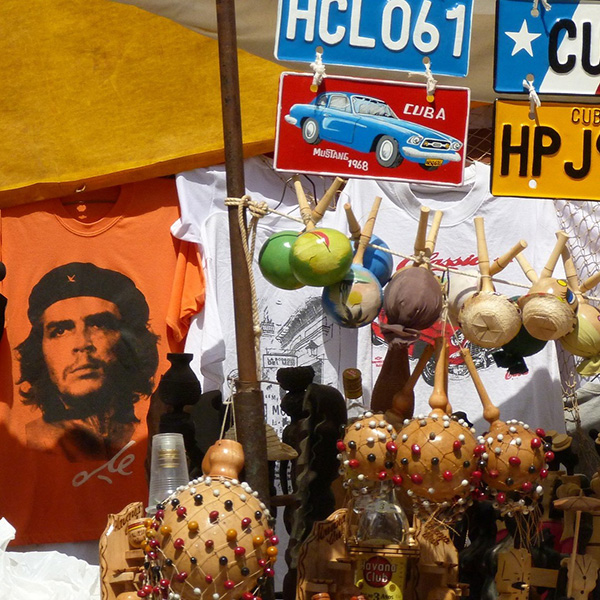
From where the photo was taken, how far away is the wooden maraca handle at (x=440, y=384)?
2.40m

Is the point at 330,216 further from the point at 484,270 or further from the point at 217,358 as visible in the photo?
the point at 484,270

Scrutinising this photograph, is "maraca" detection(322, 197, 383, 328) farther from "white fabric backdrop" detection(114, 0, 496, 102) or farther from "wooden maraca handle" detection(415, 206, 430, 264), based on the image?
"white fabric backdrop" detection(114, 0, 496, 102)

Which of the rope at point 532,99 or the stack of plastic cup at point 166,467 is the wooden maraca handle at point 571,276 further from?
the stack of plastic cup at point 166,467

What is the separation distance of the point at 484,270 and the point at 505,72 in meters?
0.54

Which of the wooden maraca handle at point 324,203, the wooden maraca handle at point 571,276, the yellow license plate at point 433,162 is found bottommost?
the wooden maraca handle at point 571,276

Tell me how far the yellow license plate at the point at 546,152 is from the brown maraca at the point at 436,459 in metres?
0.71

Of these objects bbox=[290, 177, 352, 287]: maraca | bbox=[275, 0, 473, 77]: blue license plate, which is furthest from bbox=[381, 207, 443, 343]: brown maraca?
bbox=[275, 0, 473, 77]: blue license plate

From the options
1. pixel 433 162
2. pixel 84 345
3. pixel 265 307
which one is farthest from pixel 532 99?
pixel 84 345

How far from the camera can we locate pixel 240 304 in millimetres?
2350

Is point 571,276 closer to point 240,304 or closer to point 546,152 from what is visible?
point 546,152

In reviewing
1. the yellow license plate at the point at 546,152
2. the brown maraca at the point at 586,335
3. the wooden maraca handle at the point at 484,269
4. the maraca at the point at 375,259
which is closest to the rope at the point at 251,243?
the maraca at the point at 375,259

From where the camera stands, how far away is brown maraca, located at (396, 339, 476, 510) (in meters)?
2.25

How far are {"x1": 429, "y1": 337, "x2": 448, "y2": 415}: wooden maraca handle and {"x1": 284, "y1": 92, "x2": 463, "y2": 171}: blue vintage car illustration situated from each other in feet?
1.54

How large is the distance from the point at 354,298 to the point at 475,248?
1242 mm
